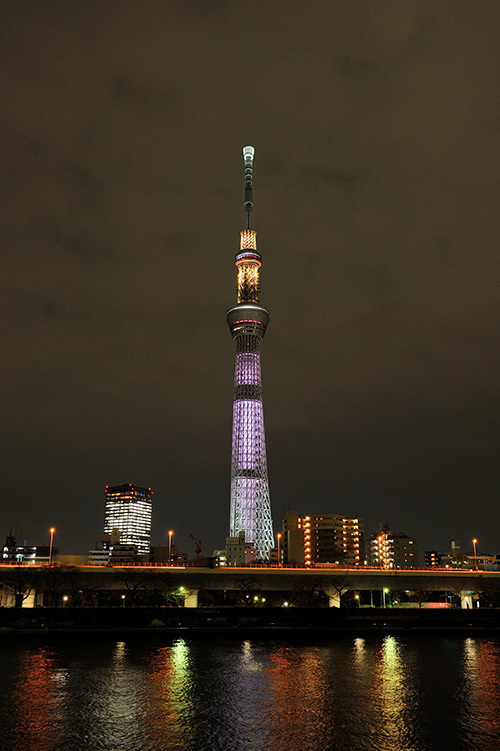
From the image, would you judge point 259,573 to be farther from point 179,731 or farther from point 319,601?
point 179,731

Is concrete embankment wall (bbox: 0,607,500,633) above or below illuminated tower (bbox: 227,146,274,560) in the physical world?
below

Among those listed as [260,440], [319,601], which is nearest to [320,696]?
[319,601]

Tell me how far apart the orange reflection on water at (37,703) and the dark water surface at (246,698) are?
2.9 inches

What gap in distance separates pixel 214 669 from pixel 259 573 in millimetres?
46867

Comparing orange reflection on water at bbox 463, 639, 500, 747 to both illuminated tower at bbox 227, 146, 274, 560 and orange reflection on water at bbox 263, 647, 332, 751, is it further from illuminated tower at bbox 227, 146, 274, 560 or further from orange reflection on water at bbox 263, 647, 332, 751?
illuminated tower at bbox 227, 146, 274, 560

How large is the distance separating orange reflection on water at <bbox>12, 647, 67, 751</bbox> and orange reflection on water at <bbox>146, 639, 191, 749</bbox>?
5827mm

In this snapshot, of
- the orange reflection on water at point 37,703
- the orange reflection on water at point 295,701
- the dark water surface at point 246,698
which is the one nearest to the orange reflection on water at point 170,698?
the dark water surface at point 246,698

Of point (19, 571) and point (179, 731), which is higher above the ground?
point (19, 571)

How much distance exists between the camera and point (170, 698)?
43.2 metres

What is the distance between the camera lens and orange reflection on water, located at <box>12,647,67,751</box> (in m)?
33.9

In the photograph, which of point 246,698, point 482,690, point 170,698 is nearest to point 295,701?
point 246,698

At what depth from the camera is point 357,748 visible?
3244cm

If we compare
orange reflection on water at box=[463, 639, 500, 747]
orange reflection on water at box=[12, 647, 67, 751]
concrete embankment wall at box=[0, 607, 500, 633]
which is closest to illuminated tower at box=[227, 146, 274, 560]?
concrete embankment wall at box=[0, 607, 500, 633]

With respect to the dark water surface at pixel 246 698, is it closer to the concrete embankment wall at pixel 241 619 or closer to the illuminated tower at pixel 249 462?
the concrete embankment wall at pixel 241 619
